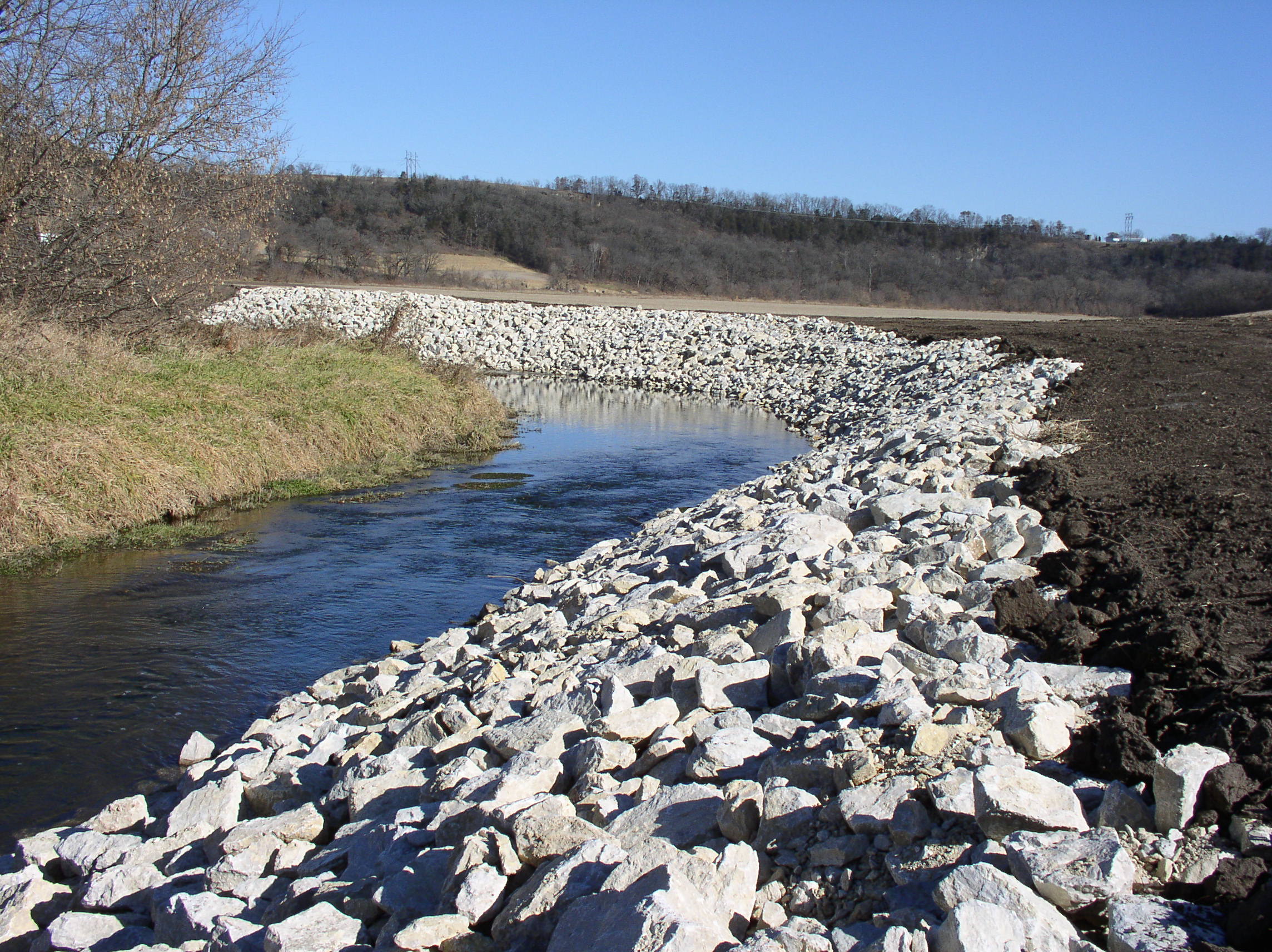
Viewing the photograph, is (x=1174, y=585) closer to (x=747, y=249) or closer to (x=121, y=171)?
(x=121, y=171)

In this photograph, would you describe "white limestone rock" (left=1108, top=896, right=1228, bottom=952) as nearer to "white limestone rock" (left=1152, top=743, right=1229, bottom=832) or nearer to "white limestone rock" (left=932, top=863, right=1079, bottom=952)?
"white limestone rock" (left=932, top=863, right=1079, bottom=952)

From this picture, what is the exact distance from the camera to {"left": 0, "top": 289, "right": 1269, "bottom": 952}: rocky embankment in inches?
106

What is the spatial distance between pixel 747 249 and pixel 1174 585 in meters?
66.7

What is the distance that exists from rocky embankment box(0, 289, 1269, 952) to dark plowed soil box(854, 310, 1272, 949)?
0.12 m

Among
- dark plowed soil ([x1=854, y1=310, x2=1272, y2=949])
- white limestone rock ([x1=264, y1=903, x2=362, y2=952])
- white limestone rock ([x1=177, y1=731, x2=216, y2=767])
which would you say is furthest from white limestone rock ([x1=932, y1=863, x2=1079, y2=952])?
white limestone rock ([x1=177, y1=731, x2=216, y2=767])

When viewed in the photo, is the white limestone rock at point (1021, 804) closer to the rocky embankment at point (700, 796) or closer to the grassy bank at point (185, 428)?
the rocky embankment at point (700, 796)

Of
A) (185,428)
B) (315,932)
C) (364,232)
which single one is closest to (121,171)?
(185,428)

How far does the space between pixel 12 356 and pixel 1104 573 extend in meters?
11.2

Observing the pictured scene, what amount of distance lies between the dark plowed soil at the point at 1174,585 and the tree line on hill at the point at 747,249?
36053 mm

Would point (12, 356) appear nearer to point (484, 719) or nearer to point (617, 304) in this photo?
point (484, 719)

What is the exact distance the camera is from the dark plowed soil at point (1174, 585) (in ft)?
10.4

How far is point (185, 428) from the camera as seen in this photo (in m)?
11.2

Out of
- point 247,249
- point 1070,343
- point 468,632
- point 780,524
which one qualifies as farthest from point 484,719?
point 1070,343

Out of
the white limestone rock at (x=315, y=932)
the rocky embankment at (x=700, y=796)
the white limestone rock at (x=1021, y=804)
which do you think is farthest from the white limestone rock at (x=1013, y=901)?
the white limestone rock at (x=315, y=932)
